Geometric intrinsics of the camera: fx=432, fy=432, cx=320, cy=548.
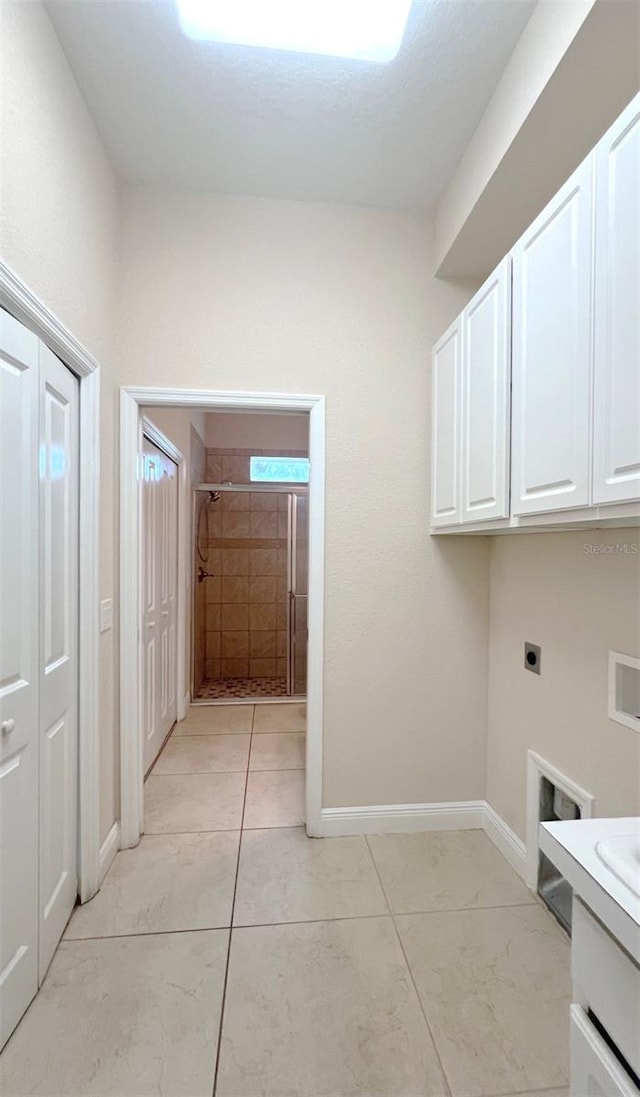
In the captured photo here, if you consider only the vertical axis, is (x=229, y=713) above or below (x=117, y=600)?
below

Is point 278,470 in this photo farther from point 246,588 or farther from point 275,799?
point 275,799

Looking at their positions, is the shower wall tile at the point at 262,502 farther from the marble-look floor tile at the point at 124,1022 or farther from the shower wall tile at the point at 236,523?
the marble-look floor tile at the point at 124,1022

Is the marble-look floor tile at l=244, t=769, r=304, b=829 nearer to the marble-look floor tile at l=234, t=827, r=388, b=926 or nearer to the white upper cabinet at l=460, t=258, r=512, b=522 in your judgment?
the marble-look floor tile at l=234, t=827, r=388, b=926

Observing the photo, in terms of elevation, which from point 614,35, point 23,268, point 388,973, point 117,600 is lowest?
point 388,973

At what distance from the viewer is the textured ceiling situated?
128cm

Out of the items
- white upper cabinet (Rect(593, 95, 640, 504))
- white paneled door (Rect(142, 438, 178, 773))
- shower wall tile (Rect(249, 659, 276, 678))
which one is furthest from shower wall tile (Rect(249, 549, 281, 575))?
white upper cabinet (Rect(593, 95, 640, 504))

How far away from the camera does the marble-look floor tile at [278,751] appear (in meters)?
2.61

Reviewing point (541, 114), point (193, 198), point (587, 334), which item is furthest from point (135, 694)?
point (541, 114)

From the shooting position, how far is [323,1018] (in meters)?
1.21

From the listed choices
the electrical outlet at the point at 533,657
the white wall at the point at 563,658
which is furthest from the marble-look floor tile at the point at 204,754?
the electrical outlet at the point at 533,657

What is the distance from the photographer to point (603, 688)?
1347mm

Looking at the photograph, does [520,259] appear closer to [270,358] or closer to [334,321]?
[334,321]

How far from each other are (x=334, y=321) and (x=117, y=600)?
1563 millimetres

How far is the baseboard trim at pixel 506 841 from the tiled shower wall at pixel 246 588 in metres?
2.58
